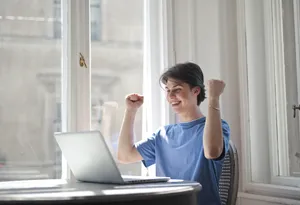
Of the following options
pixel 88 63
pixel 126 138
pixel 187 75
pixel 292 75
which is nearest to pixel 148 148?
pixel 126 138

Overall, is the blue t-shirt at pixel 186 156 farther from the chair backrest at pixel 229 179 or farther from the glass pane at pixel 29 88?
the glass pane at pixel 29 88

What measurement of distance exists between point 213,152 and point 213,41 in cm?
88

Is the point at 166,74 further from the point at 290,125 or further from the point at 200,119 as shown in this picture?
the point at 290,125

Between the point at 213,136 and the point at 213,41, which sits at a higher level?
the point at 213,41

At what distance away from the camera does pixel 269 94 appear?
2.35m

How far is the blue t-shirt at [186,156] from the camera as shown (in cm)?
183

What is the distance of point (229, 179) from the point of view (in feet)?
6.13

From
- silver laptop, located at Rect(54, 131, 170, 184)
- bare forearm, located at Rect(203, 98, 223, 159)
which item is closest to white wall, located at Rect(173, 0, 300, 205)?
bare forearm, located at Rect(203, 98, 223, 159)

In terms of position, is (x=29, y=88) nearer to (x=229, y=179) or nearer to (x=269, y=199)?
(x=229, y=179)

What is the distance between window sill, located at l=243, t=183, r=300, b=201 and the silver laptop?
690 mm

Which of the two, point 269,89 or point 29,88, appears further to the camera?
point 269,89

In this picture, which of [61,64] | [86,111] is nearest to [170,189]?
[86,111]

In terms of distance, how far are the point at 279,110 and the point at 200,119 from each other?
1.75ft

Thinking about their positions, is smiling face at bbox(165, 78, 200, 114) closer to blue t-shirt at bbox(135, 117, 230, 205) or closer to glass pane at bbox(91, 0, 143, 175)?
blue t-shirt at bbox(135, 117, 230, 205)
